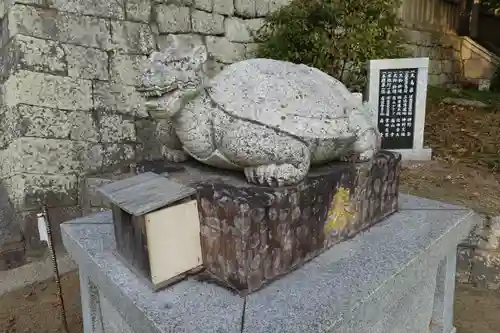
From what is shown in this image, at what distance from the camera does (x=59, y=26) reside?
118 inches

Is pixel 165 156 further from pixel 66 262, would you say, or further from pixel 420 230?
pixel 66 262

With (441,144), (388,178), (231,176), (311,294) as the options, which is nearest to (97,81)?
(231,176)

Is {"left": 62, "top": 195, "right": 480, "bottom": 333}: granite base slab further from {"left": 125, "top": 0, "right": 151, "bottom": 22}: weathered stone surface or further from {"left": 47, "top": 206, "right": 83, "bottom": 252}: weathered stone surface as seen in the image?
{"left": 125, "top": 0, "right": 151, "bottom": 22}: weathered stone surface

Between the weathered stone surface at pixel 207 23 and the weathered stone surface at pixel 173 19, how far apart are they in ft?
0.24

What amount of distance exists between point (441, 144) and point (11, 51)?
401 cm

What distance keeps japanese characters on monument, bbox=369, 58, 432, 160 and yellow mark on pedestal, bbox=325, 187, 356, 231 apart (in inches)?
102

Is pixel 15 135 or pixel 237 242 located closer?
pixel 237 242

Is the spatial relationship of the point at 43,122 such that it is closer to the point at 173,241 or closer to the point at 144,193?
the point at 144,193

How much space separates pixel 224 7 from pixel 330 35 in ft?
3.65

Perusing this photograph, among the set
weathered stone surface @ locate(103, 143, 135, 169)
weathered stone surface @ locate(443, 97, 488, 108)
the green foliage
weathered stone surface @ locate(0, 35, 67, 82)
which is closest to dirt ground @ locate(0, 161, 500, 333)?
weathered stone surface @ locate(103, 143, 135, 169)

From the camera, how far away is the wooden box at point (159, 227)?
1.19 metres

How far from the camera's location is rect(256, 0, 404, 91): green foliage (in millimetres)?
4152

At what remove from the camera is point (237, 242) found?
120 cm

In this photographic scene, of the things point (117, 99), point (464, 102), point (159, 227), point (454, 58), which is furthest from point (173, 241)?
point (454, 58)
